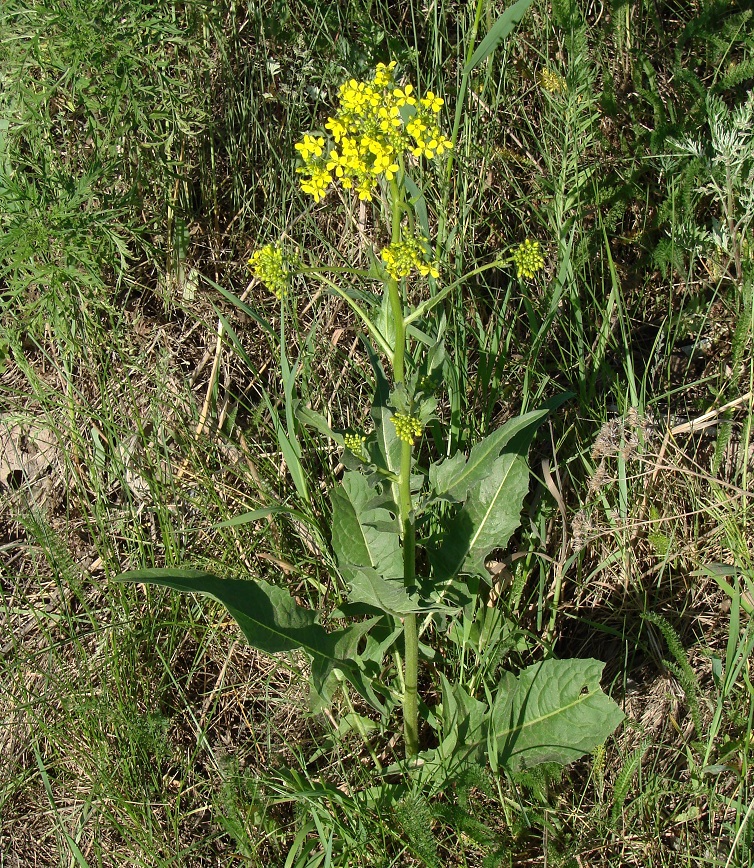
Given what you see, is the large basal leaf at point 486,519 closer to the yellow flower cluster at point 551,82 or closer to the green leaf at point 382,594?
the green leaf at point 382,594

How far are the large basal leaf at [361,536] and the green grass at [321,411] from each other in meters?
0.27

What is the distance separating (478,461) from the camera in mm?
2311

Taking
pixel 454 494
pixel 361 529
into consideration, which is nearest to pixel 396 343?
pixel 454 494

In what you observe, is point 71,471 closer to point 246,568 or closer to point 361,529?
point 246,568

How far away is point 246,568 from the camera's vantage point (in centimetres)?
303

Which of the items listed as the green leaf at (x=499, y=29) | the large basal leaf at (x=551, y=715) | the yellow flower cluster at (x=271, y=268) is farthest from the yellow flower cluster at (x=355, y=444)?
the green leaf at (x=499, y=29)

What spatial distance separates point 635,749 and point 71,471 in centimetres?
234

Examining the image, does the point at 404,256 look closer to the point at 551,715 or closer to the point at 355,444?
→ the point at 355,444

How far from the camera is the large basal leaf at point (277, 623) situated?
2165 millimetres

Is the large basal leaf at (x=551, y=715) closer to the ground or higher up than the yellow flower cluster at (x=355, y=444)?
closer to the ground

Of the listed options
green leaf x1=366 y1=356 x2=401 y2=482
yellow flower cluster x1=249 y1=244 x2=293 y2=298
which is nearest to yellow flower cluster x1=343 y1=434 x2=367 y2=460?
green leaf x1=366 y1=356 x2=401 y2=482

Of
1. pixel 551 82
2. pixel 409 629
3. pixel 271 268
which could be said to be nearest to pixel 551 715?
pixel 409 629

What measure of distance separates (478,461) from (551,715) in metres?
0.86

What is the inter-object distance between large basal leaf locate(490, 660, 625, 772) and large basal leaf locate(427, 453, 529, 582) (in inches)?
15.5
